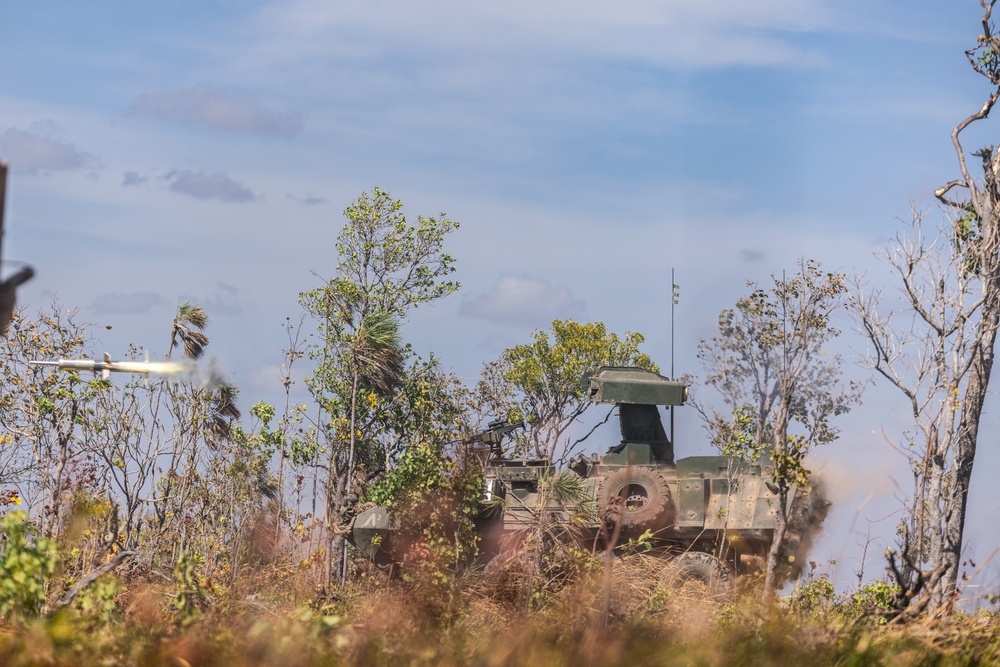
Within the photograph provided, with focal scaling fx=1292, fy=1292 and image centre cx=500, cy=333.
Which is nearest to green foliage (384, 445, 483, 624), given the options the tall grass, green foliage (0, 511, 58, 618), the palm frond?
the tall grass

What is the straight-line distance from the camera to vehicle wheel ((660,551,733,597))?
662 inches

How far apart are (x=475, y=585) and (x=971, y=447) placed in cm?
860

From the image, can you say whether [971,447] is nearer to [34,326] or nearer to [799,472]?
[799,472]

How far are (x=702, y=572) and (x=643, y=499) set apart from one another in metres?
1.45

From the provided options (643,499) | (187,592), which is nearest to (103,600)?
(187,592)

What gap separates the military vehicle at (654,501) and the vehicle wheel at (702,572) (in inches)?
1.0

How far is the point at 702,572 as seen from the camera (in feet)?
62.6

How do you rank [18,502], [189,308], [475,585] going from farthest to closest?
1. [189,308]
2. [18,502]
3. [475,585]

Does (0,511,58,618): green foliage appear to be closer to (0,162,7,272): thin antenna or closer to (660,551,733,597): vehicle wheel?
(0,162,7,272): thin antenna

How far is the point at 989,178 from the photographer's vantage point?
1992 centimetres

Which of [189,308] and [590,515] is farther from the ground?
[189,308]

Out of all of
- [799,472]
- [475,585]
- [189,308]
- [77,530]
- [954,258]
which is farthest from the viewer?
[189,308]

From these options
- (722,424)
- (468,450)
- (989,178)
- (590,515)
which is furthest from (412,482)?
(722,424)

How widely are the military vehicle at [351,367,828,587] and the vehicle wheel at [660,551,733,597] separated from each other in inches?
1.0
